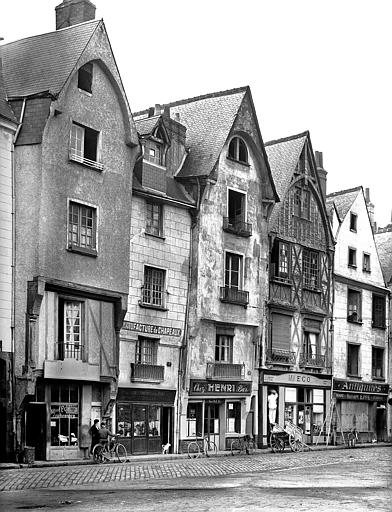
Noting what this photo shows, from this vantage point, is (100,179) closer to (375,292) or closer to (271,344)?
(271,344)

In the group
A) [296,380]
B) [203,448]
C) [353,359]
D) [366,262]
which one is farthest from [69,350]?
[366,262]

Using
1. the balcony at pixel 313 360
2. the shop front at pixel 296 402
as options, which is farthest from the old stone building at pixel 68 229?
the balcony at pixel 313 360

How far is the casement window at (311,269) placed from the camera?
45.0 metres

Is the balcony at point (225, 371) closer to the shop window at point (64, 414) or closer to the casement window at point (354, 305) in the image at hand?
the shop window at point (64, 414)

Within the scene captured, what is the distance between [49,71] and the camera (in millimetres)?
31391

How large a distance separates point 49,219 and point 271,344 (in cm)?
1561

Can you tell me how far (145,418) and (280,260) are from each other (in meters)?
11.6

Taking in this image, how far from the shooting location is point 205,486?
20.2 meters

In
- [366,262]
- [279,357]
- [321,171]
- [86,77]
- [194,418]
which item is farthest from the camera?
[366,262]

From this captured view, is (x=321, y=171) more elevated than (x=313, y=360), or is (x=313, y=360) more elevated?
(x=321, y=171)

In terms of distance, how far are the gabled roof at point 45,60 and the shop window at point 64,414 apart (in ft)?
32.5

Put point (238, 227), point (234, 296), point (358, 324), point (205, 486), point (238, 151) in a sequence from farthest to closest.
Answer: point (358, 324)
point (238, 151)
point (238, 227)
point (234, 296)
point (205, 486)

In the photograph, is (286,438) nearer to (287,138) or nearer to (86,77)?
(287,138)

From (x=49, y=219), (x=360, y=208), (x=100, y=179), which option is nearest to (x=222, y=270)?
(x=100, y=179)
